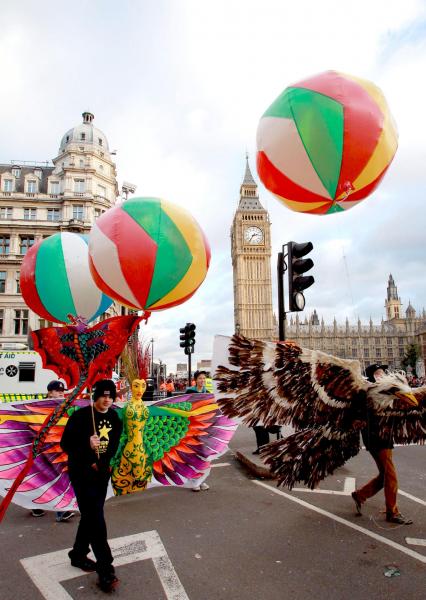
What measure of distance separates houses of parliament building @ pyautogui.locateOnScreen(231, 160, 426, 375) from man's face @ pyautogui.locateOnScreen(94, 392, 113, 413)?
85.4 metres

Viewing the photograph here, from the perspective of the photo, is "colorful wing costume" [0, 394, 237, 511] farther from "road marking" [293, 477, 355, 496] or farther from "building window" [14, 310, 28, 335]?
"building window" [14, 310, 28, 335]

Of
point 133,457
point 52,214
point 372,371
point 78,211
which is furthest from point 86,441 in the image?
point 52,214

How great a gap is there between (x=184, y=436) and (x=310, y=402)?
2361 millimetres

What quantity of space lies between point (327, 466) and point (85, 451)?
231 cm

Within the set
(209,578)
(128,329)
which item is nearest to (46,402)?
(128,329)

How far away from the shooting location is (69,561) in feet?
11.8

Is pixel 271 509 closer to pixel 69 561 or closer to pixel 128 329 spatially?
pixel 69 561

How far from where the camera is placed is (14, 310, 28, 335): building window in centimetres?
3166

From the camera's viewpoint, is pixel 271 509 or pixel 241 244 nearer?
pixel 271 509

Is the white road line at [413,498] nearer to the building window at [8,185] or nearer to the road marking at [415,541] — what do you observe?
the road marking at [415,541]

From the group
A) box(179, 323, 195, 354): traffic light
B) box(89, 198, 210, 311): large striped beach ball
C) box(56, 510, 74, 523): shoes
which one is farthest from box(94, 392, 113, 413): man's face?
box(179, 323, 195, 354): traffic light

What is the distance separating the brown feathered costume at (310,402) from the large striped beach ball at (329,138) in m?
2.18

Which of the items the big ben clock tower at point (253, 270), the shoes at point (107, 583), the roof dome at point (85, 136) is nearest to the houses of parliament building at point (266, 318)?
the big ben clock tower at point (253, 270)

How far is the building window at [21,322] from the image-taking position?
104ft
